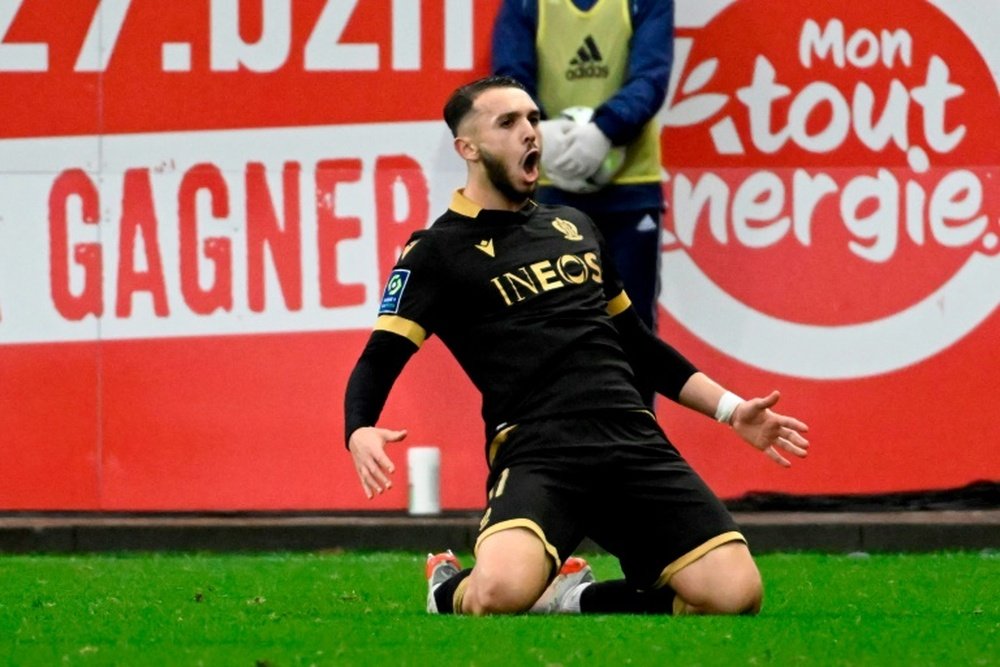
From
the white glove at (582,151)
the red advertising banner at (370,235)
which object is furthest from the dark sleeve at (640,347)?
the red advertising banner at (370,235)

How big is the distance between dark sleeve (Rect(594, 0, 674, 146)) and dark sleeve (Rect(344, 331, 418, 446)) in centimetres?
292

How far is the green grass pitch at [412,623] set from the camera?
17.9 feet

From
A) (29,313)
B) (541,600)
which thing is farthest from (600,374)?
(29,313)

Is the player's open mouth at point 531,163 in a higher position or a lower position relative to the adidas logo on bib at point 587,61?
lower

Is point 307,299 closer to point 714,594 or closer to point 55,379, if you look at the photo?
point 55,379

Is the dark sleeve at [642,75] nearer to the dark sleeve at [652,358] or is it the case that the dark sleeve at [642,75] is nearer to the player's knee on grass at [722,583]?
the dark sleeve at [652,358]

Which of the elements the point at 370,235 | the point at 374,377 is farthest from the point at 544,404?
the point at 370,235

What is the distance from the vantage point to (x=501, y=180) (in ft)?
22.6

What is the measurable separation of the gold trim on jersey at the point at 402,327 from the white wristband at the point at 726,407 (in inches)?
36.2

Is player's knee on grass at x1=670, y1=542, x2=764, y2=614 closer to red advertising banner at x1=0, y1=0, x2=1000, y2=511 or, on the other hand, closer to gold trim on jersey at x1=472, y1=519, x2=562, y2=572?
gold trim on jersey at x1=472, y1=519, x2=562, y2=572

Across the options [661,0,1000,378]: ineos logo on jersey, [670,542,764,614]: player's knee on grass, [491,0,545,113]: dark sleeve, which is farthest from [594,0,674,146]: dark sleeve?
[670,542,764,614]: player's knee on grass

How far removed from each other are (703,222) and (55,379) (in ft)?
9.89

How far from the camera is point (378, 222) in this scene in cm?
1030

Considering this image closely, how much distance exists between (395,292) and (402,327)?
5.0 inches
